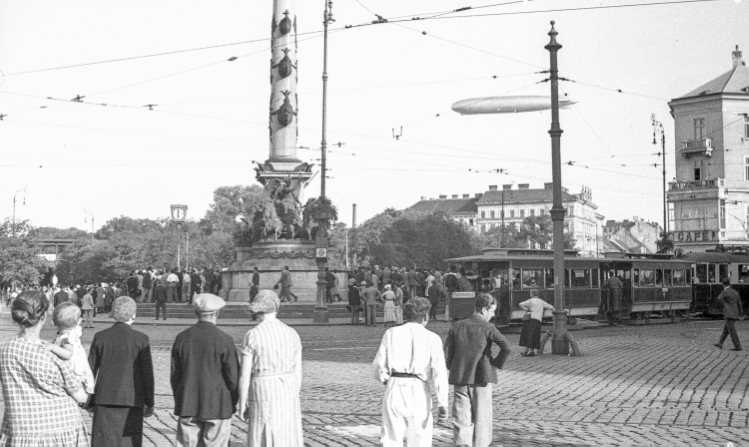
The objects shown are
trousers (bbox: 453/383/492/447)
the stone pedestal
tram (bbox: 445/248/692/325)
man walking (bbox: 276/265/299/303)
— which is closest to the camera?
trousers (bbox: 453/383/492/447)

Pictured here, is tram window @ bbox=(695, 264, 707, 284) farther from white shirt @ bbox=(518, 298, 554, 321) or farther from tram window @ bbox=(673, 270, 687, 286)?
white shirt @ bbox=(518, 298, 554, 321)

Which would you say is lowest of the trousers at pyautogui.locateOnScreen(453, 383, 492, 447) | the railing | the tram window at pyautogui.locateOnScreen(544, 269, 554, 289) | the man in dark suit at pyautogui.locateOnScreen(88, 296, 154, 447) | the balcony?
the trousers at pyautogui.locateOnScreen(453, 383, 492, 447)

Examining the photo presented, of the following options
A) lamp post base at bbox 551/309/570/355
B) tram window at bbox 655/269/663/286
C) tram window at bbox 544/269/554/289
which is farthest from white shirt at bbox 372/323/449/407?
tram window at bbox 655/269/663/286

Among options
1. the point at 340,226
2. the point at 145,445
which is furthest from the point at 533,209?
the point at 145,445

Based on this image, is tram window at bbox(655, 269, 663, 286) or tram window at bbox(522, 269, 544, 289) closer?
tram window at bbox(522, 269, 544, 289)

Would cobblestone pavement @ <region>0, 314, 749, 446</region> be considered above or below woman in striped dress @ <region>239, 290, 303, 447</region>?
below

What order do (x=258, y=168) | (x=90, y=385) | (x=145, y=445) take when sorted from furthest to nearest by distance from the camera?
(x=258, y=168) → (x=145, y=445) → (x=90, y=385)

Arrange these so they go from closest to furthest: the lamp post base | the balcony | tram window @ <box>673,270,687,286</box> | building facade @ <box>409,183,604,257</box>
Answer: the lamp post base, tram window @ <box>673,270,687,286</box>, the balcony, building facade @ <box>409,183,604,257</box>

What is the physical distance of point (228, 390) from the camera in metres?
7.21

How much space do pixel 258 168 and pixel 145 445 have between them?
31934 mm

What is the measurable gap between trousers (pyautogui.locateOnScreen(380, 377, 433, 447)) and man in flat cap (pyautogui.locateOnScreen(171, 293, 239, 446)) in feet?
3.85

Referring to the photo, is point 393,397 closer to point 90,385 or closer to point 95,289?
point 90,385

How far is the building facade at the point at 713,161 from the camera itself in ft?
218

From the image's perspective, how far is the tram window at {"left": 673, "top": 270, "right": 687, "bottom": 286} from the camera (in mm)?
38469
